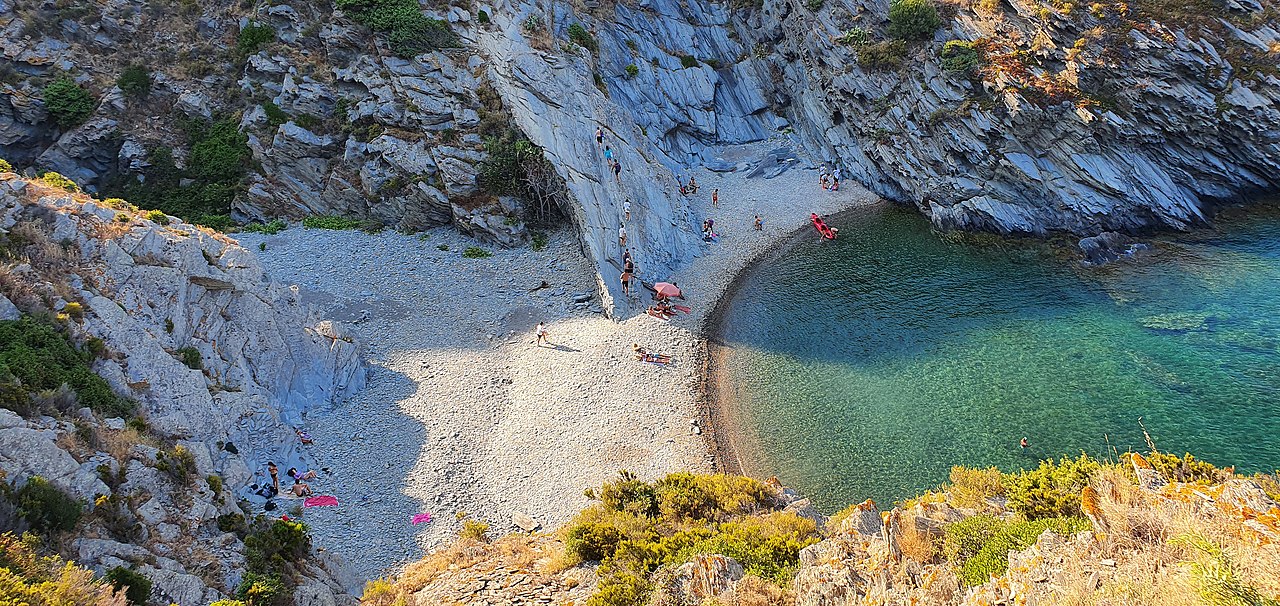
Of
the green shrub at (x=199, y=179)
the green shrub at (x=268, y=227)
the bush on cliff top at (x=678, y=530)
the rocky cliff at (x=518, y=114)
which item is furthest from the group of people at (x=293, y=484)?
the green shrub at (x=199, y=179)

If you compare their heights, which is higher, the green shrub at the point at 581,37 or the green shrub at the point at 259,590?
the green shrub at the point at 581,37

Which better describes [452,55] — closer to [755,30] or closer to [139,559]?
[755,30]

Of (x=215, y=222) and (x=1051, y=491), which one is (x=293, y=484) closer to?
(x=1051, y=491)

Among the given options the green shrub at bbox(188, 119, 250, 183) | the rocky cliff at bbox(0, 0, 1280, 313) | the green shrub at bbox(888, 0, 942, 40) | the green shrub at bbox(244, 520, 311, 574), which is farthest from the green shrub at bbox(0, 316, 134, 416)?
the green shrub at bbox(888, 0, 942, 40)

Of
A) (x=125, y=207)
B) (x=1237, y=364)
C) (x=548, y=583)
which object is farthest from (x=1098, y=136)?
(x=125, y=207)

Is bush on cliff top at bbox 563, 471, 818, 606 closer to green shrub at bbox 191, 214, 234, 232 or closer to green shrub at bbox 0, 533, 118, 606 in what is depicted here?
green shrub at bbox 0, 533, 118, 606

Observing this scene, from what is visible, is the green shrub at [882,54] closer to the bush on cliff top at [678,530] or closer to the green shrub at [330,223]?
the bush on cliff top at [678,530]
